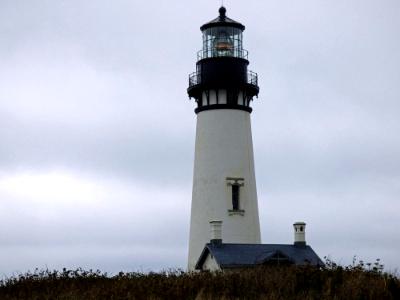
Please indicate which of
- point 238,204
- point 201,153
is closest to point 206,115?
point 201,153

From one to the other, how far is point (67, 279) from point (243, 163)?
14.4 m

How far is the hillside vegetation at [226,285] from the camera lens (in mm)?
15312

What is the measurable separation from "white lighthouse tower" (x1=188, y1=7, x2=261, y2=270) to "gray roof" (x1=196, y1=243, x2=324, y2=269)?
1.30 metres

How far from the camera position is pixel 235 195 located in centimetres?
3175

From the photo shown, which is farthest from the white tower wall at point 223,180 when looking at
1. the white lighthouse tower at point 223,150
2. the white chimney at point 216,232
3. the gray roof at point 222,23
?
the gray roof at point 222,23

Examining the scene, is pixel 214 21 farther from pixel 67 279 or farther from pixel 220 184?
pixel 67 279

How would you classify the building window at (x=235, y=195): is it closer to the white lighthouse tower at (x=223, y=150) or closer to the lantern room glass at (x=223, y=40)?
the white lighthouse tower at (x=223, y=150)

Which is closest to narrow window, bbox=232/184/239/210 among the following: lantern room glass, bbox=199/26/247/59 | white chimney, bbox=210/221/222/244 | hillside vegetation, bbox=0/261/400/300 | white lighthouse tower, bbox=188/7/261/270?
white lighthouse tower, bbox=188/7/261/270

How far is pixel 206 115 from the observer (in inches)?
1272

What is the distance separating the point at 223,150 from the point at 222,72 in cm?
307

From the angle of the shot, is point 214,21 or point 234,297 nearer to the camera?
point 234,297

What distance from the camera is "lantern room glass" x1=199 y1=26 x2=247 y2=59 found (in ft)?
109

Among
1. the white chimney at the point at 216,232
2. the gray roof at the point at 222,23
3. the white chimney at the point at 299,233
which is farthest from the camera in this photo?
the gray roof at the point at 222,23

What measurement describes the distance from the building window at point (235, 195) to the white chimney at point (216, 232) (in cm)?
131
